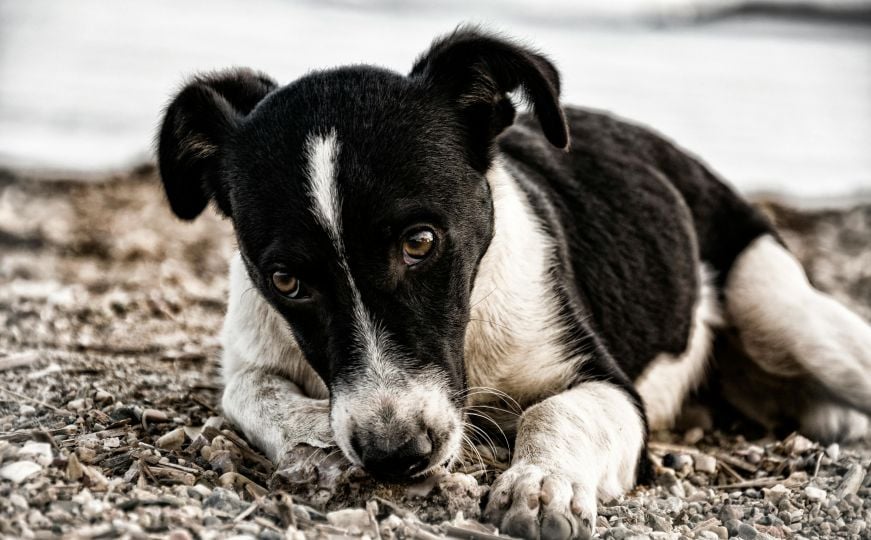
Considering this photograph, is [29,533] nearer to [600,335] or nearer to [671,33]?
[600,335]

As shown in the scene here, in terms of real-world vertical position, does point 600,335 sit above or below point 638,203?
below

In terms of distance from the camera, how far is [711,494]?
393cm

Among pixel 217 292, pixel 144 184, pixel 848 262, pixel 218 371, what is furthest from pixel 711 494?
pixel 144 184

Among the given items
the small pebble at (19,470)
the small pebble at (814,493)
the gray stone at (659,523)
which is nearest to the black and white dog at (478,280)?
the gray stone at (659,523)

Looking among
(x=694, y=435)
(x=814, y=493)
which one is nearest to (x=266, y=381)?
(x=814, y=493)

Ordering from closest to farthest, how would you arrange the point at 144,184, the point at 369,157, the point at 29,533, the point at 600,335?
the point at 29,533 < the point at 369,157 < the point at 600,335 < the point at 144,184

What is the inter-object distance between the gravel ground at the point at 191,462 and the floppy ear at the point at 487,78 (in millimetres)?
1324

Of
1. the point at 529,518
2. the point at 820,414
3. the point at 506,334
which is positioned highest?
the point at 506,334

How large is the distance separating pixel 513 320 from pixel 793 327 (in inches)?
75.3

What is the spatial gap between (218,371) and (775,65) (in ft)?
38.8

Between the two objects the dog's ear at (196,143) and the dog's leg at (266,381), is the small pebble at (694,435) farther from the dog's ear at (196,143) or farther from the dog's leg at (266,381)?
the dog's ear at (196,143)

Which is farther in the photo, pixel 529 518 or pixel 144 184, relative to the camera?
pixel 144 184

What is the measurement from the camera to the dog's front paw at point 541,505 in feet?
10.3

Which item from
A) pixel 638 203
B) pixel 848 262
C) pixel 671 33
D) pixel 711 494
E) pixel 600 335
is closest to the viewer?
pixel 711 494
